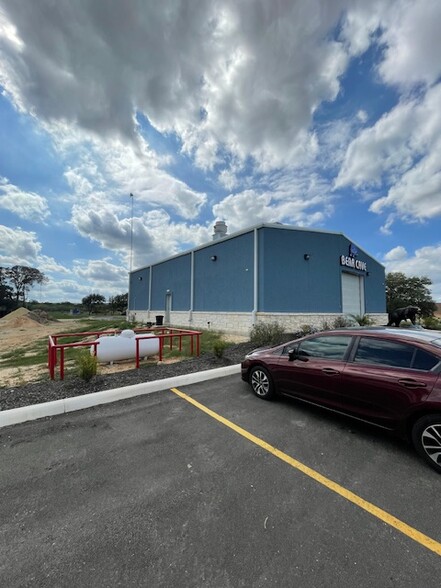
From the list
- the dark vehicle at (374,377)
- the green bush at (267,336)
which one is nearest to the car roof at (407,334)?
the dark vehicle at (374,377)

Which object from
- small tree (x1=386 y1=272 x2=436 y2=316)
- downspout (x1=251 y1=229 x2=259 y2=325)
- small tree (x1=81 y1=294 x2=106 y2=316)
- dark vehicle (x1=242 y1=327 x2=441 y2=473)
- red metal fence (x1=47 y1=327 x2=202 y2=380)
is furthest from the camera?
small tree (x1=81 y1=294 x2=106 y2=316)

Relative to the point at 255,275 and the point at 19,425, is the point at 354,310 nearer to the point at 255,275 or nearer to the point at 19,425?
the point at 255,275

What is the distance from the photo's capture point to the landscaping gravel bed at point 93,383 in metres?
4.87

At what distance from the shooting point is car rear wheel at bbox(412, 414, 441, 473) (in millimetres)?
2936

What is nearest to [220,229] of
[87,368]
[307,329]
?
[307,329]

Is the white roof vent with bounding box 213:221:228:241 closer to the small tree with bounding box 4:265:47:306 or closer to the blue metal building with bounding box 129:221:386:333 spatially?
the blue metal building with bounding box 129:221:386:333

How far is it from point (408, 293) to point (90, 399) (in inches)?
1637

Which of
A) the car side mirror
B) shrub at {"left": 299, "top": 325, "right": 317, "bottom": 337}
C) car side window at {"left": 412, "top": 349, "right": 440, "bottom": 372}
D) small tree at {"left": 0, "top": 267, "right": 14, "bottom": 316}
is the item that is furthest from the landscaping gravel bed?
small tree at {"left": 0, "top": 267, "right": 14, "bottom": 316}

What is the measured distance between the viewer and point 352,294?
797 inches

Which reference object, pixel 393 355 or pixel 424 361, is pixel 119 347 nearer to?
pixel 393 355

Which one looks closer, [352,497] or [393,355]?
[352,497]

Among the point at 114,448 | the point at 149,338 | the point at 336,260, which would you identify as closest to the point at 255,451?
the point at 114,448

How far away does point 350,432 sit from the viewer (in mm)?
3812

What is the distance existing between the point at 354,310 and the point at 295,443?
61.7 ft
